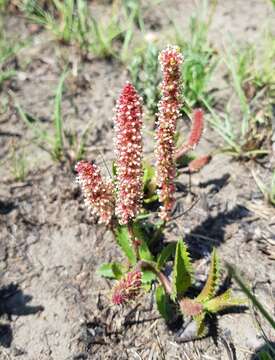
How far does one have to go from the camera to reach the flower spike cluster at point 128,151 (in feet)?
5.51

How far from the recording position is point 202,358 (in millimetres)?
2248

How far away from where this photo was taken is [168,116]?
5.98 feet

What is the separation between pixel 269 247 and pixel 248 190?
44cm

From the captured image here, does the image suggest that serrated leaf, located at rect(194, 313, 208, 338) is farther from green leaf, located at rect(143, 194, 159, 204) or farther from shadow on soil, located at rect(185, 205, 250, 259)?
green leaf, located at rect(143, 194, 159, 204)

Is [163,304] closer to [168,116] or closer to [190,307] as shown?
[190,307]

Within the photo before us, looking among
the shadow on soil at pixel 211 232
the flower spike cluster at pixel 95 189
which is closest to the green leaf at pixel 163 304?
the shadow on soil at pixel 211 232

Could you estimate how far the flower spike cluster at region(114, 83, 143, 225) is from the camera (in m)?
1.68

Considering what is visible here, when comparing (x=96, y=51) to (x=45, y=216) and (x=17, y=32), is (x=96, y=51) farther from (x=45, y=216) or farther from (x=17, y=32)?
(x=45, y=216)

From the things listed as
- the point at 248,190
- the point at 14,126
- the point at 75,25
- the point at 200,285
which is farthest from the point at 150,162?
the point at 75,25

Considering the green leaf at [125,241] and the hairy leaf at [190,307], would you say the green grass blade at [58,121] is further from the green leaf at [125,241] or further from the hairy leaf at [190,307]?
the hairy leaf at [190,307]

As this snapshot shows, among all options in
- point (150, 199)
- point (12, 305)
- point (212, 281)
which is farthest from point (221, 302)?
point (12, 305)

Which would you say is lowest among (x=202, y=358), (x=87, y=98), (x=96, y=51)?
(x=202, y=358)

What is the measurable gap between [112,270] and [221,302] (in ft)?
1.89

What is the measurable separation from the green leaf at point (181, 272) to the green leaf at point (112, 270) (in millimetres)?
322
